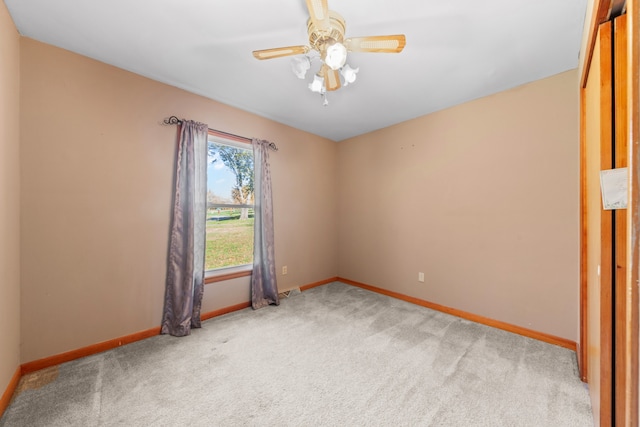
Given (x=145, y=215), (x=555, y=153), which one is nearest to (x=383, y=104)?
(x=555, y=153)

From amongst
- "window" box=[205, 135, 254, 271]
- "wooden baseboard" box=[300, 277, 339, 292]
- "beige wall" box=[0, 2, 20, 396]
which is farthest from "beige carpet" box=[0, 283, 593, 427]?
"wooden baseboard" box=[300, 277, 339, 292]

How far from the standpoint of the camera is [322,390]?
1673 millimetres

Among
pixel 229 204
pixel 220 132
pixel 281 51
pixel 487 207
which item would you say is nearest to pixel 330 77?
pixel 281 51

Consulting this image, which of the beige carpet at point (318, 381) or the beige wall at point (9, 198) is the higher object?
the beige wall at point (9, 198)

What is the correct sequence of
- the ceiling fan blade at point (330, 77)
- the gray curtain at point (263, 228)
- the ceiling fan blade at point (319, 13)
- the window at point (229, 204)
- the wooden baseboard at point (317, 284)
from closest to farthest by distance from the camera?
1. the ceiling fan blade at point (319, 13)
2. the ceiling fan blade at point (330, 77)
3. the window at point (229, 204)
4. the gray curtain at point (263, 228)
5. the wooden baseboard at point (317, 284)

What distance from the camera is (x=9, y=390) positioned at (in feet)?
5.22

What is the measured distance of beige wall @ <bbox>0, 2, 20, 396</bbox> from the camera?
60.4 inches

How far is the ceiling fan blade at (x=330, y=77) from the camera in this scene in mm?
1798

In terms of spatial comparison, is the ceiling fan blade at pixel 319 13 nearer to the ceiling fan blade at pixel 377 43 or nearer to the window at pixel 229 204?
the ceiling fan blade at pixel 377 43

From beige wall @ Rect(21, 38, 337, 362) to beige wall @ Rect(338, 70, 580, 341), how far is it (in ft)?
7.82

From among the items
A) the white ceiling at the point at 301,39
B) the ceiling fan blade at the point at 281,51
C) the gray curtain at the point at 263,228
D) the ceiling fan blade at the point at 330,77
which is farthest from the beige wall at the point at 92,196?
the ceiling fan blade at the point at 330,77

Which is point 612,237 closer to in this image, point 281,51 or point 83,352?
point 281,51

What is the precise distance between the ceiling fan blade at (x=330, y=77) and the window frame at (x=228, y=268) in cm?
154

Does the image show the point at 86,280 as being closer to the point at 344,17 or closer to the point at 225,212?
the point at 225,212
